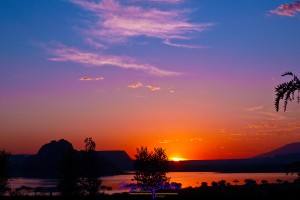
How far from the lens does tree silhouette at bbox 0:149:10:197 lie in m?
63.2

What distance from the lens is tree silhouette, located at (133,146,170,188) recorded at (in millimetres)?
61281

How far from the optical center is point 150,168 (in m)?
62.3

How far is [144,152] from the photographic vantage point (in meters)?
65.2

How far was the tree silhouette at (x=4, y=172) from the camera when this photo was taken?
6319 cm

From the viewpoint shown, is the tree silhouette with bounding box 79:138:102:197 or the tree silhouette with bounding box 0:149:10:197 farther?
the tree silhouette with bounding box 79:138:102:197

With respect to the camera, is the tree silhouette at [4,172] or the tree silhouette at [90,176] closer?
the tree silhouette at [4,172]

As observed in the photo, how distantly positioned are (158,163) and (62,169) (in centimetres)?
2003

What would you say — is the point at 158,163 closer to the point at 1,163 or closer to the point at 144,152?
the point at 144,152

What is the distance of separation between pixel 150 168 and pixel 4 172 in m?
22.9

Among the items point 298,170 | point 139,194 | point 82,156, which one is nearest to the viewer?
point 298,170

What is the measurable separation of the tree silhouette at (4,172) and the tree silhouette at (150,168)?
20.0 m

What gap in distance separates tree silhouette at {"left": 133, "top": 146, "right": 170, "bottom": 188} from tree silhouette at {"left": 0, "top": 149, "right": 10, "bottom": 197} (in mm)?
20050

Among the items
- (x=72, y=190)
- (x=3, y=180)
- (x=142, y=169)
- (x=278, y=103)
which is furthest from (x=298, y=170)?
(x=72, y=190)

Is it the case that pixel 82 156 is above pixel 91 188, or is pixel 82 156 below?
above
